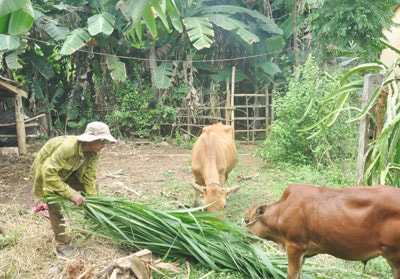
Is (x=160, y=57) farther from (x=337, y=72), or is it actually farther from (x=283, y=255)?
(x=283, y=255)

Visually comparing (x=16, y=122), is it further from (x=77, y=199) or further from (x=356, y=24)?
(x=356, y=24)

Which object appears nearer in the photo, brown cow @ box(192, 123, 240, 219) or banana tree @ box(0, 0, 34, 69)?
banana tree @ box(0, 0, 34, 69)

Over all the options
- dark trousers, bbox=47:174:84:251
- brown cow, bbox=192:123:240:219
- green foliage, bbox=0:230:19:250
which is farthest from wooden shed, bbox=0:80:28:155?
dark trousers, bbox=47:174:84:251

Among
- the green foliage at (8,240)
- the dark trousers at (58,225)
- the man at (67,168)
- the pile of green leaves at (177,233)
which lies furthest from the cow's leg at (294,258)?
the green foliage at (8,240)

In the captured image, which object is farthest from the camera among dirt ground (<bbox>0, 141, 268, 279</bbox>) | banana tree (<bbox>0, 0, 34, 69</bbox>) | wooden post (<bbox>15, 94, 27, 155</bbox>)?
wooden post (<bbox>15, 94, 27, 155</bbox>)

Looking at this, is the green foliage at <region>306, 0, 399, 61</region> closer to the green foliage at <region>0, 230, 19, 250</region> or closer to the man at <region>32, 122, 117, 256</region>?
the man at <region>32, 122, 117, 256</region>

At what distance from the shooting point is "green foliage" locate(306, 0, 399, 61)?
6777 millimetres

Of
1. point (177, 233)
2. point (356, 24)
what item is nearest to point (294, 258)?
point (177, 233)

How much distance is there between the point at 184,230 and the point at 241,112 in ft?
37.6

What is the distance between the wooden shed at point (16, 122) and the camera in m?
11.1

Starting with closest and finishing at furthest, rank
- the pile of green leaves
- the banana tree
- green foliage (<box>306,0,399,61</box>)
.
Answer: the banana tree
the pile of green leaves
green foliage (<box>306,0,399,61</box>)

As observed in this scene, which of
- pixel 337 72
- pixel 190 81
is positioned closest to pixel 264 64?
pixel 190 81

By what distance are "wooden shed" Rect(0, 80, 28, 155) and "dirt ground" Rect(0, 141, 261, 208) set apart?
433 millimetres

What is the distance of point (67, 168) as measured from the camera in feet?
15.2
